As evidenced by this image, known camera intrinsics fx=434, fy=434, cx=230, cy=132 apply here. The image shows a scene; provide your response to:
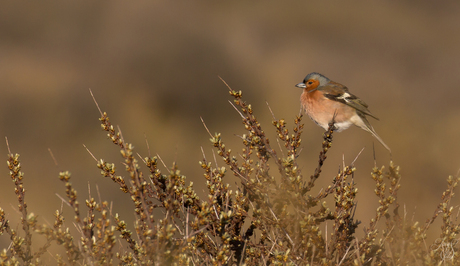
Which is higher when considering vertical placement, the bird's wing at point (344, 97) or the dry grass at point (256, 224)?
the bird's wing at point (344, 97)

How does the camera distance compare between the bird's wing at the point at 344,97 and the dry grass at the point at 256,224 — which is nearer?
the dry grass at the point at 256,224

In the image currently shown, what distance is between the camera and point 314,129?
16766 mm

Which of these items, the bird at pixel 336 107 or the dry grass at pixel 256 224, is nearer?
the dry grass at pixel 256 224

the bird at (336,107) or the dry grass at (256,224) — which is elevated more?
the bird at (336,107)

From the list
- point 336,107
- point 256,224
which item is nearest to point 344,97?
point 336,107

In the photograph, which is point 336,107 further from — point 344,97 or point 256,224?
point 256,224

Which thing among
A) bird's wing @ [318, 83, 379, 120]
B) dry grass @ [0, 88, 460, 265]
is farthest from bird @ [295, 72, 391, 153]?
dry grass @ [0, 88, 460, 265]

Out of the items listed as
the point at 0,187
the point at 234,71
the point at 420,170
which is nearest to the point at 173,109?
the point at 234,71

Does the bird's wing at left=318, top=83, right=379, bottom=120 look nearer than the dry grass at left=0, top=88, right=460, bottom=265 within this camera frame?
No

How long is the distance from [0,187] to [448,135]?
1533 centimetres

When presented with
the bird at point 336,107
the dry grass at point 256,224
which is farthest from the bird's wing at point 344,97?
the dry grass at point 256,224

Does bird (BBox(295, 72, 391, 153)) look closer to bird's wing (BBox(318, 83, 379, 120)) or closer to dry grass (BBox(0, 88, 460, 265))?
bird's wing (BBox(318, 83, 379, 120))

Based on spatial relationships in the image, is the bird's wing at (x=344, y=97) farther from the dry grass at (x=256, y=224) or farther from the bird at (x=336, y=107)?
the dry grass at (x=256, y=224)

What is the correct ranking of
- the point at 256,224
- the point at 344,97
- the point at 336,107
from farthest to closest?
1. the point at 344,97
2. the point at 336,107
3. the point at 256,224
